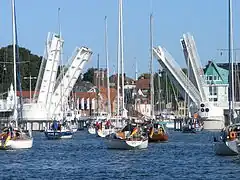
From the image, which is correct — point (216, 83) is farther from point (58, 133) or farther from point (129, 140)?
point (129, 140)

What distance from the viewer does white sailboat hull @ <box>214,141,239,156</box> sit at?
39.7 m

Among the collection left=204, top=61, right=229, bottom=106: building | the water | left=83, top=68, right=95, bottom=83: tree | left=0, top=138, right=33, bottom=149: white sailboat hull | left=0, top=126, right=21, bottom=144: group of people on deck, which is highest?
left=83, top=68, right=95, bottom=83: tree

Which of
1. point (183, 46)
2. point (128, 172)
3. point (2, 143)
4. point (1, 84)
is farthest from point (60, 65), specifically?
point (128, 172)

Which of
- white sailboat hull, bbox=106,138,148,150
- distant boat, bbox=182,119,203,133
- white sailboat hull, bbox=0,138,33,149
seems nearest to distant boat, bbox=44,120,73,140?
white sailboat hull, bbox=0,138,33,149

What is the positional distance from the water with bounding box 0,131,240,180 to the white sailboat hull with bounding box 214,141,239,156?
0.96 feet

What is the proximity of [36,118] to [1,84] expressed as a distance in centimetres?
2595

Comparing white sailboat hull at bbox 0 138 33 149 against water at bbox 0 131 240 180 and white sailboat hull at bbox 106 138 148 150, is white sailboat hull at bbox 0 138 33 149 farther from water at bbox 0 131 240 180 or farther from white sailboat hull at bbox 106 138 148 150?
white sailboat hull at bbox 106 138 148 150

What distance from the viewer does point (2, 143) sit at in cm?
4722

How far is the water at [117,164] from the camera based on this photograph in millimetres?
32719

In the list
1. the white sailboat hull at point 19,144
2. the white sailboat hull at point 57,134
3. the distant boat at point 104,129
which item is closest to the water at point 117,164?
the white sailboat hull at point 19,144

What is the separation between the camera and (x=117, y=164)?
3781cm

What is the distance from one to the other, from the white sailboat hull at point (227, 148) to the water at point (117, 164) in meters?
0.29

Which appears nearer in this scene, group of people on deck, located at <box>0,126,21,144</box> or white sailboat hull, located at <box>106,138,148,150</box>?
white sailboat hull, located at <box>106,138,148,150</box>

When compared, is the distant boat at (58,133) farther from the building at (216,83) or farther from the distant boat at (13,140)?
the building at (216,83)
